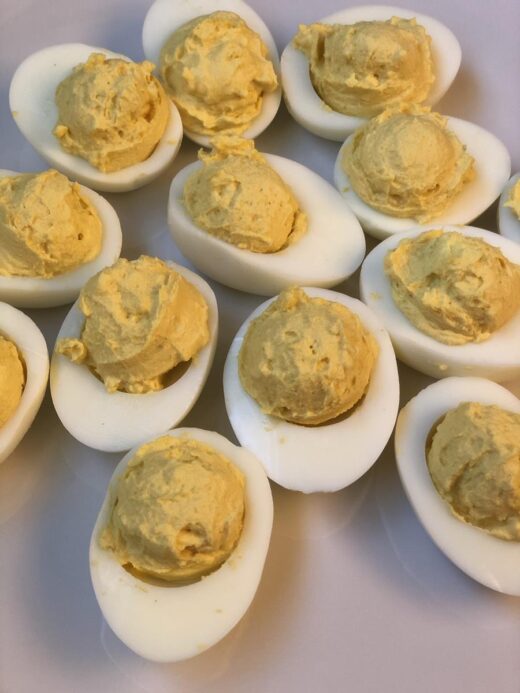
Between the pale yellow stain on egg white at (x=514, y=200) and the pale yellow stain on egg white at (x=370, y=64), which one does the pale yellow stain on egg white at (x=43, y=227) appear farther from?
the pale yellow stain on egg white at (x=514, y=200)

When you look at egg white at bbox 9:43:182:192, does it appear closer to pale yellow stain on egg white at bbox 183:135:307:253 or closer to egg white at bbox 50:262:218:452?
pale yellow stain on egg white at bbox 183:135:307:253

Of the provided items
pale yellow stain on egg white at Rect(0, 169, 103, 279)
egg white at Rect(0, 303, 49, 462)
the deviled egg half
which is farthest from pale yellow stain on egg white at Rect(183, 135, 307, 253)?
egg white at Rect(0, 303, 49, 462)

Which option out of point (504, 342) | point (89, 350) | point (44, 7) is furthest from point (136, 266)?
point (44, 7)

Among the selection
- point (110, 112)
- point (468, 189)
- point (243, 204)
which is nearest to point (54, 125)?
point (110, 112)

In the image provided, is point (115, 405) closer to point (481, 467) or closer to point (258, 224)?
point (258, 224)

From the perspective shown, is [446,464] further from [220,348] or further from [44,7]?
[44,7]
